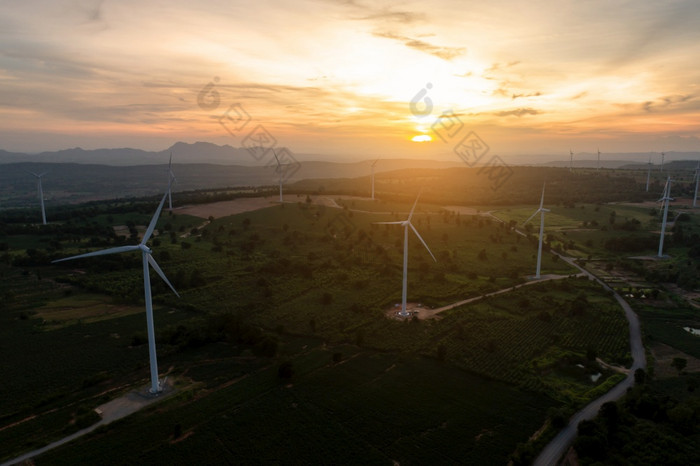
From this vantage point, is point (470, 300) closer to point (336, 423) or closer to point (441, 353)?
point (441, 353)

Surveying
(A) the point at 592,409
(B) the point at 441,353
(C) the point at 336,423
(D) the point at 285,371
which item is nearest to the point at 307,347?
(D) the point at 285,371

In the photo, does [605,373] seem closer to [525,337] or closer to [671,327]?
[525,337]

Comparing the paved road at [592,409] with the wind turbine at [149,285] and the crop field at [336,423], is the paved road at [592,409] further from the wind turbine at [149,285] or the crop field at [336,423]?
the wind turbine at [149,285]

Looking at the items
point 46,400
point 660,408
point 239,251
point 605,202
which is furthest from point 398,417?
point 605,202

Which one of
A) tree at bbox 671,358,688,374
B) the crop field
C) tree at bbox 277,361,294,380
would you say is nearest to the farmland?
the crop field

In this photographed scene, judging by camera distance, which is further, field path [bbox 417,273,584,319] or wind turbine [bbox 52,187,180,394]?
→ field path [bbox 417,273,584,319]

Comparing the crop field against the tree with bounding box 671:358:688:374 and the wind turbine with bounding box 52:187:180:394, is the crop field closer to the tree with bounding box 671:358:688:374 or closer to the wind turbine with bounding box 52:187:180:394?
the wind turbine with bounding box 52:187:180:394
